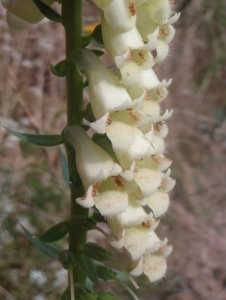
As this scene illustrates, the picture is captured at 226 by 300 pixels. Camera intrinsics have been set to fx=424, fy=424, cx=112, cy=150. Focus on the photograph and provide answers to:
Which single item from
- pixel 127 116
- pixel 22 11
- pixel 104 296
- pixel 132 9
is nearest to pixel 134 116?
pixel 127 116

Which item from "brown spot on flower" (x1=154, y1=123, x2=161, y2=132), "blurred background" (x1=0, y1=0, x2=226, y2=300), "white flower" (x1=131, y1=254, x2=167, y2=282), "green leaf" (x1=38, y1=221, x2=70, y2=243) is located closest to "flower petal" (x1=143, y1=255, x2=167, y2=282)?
"white flower" (x1=131, y1=254, x2=167, y2=282)

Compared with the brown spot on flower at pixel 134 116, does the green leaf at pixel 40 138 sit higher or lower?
lower

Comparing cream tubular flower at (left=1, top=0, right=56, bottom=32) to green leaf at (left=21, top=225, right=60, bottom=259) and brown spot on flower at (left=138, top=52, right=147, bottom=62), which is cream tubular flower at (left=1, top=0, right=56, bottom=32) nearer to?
brown spot on flower at (left=138, top=52, right=147, bottom=62)

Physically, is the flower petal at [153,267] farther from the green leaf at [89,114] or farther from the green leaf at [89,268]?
the green leaf at [89,114]

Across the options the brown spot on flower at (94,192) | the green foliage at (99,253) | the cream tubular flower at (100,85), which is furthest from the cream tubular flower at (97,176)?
the green foliage at (99,253)

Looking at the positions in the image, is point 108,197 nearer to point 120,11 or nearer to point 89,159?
point 89,159

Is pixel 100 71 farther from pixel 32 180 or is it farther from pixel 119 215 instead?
pixel 32 180

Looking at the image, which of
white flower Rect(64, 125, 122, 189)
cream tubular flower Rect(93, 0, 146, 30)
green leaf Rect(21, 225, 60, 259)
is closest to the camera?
cream tubular flower Rect(93, 0, 146, 30)
